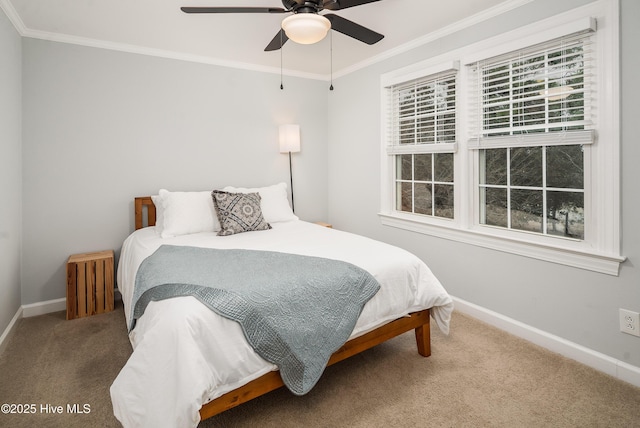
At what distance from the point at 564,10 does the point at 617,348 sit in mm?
2158

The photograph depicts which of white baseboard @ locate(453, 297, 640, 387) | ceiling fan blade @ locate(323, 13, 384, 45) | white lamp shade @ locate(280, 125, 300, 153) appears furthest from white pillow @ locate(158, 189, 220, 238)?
white baseboard @ locate(453, 297, 640, 387)

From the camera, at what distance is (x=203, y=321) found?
60.7 inches

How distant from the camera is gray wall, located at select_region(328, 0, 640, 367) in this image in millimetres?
2053

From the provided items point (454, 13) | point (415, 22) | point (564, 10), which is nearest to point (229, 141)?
point (415, 22)

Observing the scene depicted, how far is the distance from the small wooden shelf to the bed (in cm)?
53

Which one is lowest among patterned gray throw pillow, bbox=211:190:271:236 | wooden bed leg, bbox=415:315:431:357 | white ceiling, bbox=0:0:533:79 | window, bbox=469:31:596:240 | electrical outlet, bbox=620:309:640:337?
wooden bed leg, bbox=415:315:431:357

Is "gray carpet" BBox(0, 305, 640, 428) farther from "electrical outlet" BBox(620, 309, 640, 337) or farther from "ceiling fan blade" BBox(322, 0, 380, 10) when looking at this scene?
"ceiling fan blade" BBox(322, 0, 380, 10)

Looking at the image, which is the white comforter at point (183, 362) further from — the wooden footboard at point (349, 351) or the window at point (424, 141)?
the window at point (424, 141)

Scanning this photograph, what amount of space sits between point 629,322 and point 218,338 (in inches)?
92.2

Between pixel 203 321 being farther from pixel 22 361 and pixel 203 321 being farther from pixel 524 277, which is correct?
pixel 524 277

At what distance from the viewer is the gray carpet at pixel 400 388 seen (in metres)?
1.79

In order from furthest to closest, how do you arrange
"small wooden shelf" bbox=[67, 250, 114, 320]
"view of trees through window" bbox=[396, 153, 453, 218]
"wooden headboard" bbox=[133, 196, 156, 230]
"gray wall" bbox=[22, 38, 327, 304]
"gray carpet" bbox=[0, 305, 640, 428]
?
"wooden headboard" bbox=[133, 196, 156, 230] → "view of trees through window" bbox=[396, 153, 453, 218] → "gray wall" bbox=[22, 38, 327, 304] → "small wooden shelf" bbox=[67, 250, 114, 320] → "gray carpet" bbox=[0, 305, 640, 428]

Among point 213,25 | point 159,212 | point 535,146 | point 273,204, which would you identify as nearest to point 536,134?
point 535,146

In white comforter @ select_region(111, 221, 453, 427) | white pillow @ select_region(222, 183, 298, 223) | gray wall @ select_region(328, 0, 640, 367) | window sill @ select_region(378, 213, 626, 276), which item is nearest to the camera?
white comforter @ select_region(111, 221, 453, 427)
